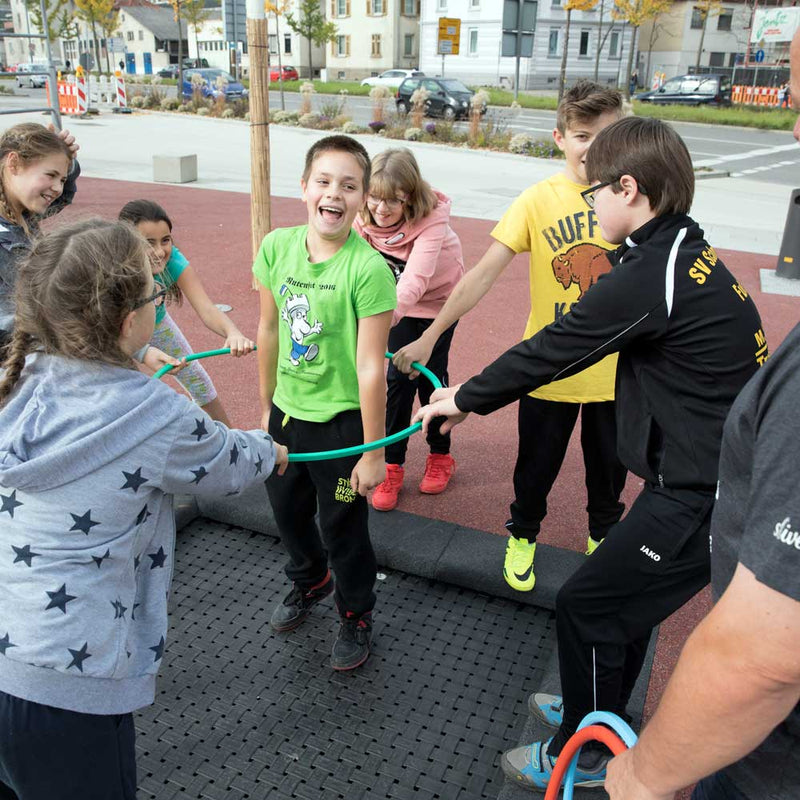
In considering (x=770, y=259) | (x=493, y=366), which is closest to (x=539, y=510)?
(x=493, y=366)

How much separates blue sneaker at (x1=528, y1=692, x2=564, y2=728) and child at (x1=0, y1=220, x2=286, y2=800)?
59.0 inches

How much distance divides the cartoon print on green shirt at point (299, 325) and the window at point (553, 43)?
51525mm

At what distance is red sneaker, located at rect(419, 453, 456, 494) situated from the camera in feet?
Result: 14.2

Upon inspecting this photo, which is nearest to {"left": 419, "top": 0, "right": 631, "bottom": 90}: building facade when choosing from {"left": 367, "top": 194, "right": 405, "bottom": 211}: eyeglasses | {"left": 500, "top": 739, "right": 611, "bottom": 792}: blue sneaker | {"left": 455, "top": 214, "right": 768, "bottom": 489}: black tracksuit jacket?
{"left": 367, "top": 194, "right": 405, "bottom": 211}: eyeglasses

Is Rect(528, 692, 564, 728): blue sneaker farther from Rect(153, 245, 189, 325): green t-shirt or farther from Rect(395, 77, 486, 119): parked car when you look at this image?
Rect(395, 77, 486, 119): parked car

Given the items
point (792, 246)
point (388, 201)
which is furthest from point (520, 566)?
point (792, 246)

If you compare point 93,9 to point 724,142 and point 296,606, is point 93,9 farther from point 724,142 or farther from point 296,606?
point 296,606

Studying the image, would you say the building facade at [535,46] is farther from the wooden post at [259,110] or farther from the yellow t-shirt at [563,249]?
the yellow t-shirt at [563,249]

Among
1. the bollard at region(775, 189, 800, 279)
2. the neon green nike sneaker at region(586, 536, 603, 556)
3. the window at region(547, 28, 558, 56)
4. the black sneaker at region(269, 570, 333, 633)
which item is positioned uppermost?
the window at region(547, 28, 558, 56)

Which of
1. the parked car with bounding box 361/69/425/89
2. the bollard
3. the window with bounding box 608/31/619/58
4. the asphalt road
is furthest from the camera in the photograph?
the window with bounding box 608/31/619/58

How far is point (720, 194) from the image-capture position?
1504 centimetres

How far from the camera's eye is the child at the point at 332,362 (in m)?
2.59

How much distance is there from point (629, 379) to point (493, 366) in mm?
406

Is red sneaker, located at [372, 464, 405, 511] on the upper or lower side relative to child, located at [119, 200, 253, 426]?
lower
